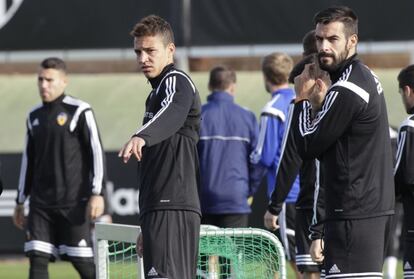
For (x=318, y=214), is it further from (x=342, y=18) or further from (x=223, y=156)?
(x=223, y=156)

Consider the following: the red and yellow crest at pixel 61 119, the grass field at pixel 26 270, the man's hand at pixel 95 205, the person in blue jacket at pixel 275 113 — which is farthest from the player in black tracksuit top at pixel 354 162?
the grass field at pixel 26 270

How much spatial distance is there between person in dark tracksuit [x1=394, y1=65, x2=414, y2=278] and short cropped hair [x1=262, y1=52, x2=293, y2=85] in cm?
180

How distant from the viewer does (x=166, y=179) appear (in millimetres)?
6641

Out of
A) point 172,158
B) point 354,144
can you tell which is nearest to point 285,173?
point 172,158

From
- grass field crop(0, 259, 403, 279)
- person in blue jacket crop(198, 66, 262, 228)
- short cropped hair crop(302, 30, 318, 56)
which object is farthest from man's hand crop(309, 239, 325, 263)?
grass field crop(0, 259, 403, 279)

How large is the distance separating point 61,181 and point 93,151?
409 millimetres

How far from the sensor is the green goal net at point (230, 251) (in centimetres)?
767

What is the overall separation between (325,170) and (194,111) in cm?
91

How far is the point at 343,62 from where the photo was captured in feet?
20.5

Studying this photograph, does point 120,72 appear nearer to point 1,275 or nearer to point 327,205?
point 1,275

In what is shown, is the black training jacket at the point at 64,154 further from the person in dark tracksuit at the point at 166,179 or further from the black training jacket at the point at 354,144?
the black training jacket at the point at 354,144

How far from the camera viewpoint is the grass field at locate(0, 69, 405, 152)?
1702 centimetres

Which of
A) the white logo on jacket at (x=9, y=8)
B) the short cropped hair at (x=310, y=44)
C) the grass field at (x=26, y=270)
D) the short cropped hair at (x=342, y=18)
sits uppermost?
the white logo on jacket at (x=9, y=8)

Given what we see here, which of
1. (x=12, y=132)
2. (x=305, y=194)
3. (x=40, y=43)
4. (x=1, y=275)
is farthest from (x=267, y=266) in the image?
(x=12, y=132)
